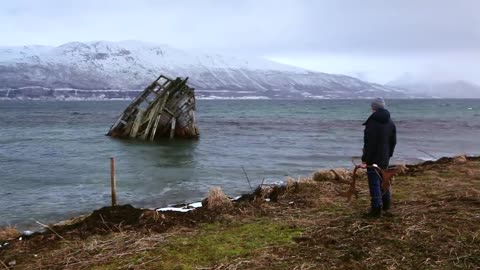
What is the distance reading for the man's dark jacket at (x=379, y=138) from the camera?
7.25 m

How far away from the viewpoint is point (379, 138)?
23.9 ft

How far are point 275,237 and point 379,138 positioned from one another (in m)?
2.20

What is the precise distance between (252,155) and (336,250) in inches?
586

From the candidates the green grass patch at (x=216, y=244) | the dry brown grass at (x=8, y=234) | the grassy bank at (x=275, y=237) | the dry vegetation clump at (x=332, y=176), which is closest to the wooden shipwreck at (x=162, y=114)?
the dry vegetation clump at (x=332, y=176)

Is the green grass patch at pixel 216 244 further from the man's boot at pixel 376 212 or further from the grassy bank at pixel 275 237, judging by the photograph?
the man's boot at pixel 376 212

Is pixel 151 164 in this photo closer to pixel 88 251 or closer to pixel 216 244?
pixel 88 251

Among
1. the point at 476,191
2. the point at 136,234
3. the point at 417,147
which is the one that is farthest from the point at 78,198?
the point at 417,147

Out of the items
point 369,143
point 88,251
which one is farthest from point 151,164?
point 369,143

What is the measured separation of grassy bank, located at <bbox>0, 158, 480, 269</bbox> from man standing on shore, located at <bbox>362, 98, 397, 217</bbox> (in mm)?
335

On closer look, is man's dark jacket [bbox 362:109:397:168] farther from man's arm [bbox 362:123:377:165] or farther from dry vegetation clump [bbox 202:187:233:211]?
dry vegetation clump [bbox 202:187:233:211]

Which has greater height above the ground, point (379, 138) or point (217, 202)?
point (379, 138)

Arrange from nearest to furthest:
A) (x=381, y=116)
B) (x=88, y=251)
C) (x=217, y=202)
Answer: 1. (x=88, y=251)
2. (x=381, y=116)
3. (x=217, y=202)

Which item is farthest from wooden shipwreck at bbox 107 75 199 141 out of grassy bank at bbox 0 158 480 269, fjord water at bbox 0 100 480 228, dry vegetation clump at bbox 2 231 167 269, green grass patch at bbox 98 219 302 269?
dry vegetation clump at bbox 2 231 167 269

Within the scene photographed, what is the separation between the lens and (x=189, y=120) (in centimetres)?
2809
